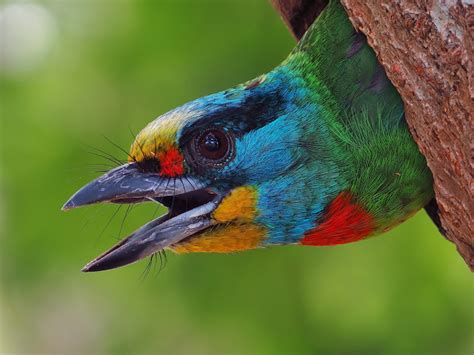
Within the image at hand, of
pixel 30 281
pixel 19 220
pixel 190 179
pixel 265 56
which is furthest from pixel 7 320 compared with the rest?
pixel 190 179

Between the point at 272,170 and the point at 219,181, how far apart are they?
242mm

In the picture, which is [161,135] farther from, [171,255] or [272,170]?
[171,255]

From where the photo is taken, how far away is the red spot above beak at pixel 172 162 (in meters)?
3.49

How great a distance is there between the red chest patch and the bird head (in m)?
0.06

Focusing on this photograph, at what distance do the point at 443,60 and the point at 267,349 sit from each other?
355cm

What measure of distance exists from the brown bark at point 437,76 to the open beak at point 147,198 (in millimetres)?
917

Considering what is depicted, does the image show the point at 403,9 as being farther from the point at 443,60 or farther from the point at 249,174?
the point at 249,174

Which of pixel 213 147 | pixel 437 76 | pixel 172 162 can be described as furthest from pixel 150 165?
pixel 437 76

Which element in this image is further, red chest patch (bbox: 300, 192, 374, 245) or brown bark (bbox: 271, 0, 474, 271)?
red chest patch (bbox: 300, 192, 374, 245)

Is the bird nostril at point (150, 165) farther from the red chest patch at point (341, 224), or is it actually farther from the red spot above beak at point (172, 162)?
the red chest patch at point (341, 224)

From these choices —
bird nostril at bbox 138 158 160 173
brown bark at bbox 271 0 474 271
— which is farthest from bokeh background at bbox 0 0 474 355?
brown bark at bbox 271 0 474 271

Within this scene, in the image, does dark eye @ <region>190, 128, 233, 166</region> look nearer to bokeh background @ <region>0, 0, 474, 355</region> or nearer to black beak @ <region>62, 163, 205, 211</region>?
black beak @ <region>62, 163, 205, 211</region>

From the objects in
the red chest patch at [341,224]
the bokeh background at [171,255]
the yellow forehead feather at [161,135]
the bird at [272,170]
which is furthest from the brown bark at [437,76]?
the bokeh background at [171,255]

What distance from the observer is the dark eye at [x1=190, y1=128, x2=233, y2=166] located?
3508mm
